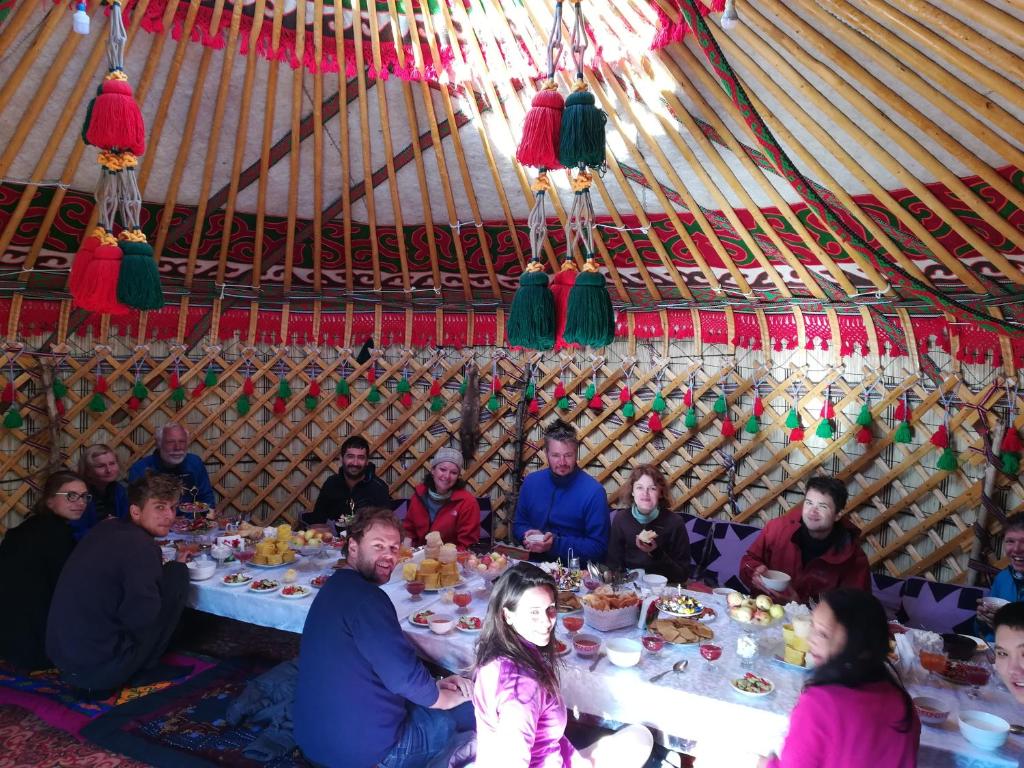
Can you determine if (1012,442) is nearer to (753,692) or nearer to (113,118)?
(753,692)

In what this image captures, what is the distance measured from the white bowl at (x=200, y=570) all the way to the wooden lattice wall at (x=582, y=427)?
1791mm

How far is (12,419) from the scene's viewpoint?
3.66m

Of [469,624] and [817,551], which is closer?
[469,624]

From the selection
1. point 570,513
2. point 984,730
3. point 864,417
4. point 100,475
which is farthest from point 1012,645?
point 100,475

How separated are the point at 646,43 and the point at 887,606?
2.09m

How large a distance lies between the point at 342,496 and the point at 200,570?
100 centimetres

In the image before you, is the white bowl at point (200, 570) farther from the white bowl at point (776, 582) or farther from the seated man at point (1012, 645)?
the seated man at point (1012, 645)

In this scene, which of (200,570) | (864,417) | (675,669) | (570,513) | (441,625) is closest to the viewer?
(675,669)

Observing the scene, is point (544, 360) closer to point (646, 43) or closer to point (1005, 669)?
point (646, 43)

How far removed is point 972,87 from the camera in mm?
2139

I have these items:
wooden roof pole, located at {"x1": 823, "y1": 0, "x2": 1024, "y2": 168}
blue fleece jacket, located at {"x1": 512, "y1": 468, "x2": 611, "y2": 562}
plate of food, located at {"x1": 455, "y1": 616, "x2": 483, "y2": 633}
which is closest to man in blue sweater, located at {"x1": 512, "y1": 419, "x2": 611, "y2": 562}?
blue fleece jacket, located at {"x1": 512, "y1": 468, "x2": 611, "y2": 562}

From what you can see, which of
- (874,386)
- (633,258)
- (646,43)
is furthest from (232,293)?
(874,386)

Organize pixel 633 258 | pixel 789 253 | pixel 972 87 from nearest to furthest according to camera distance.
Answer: pixel 972 87, pixel 789 253, pixel 633 258

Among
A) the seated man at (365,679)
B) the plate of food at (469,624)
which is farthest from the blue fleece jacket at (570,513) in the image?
the seated man at (365,679)
